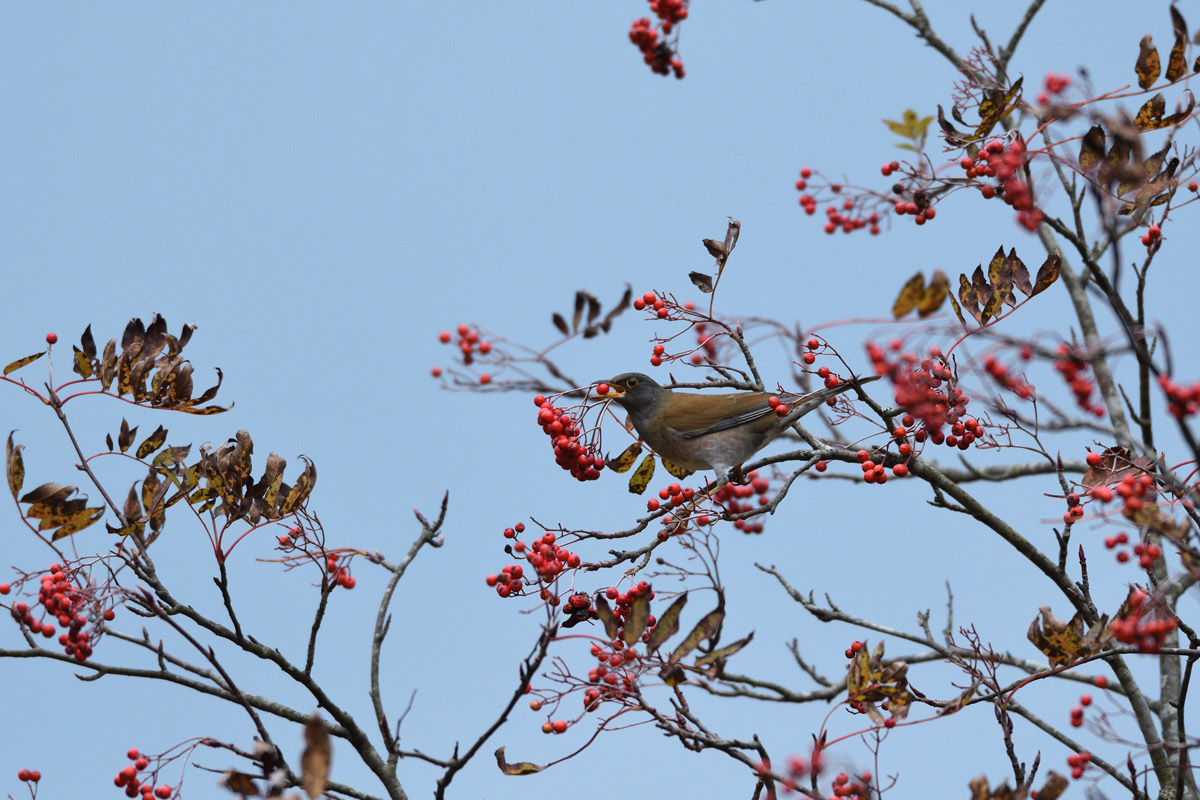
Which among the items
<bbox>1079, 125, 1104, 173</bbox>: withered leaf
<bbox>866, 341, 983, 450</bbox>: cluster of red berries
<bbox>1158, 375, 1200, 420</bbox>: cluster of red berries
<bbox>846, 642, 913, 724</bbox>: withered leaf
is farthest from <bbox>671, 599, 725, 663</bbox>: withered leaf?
<bbox>1079, 125, 1104, 173</bbox>: withered leaf

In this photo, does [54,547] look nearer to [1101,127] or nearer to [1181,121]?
[1101,127]

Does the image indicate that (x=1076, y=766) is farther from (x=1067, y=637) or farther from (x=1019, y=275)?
(x=1019, y=275)

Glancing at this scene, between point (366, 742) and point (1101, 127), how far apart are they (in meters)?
3.74

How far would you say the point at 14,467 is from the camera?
4176mm

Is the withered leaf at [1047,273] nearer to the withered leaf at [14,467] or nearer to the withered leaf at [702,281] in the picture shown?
the withered leaf at [702,281]

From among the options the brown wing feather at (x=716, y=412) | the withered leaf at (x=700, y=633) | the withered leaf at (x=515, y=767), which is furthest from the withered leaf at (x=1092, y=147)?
the withered leaf at (x=515, y=767)

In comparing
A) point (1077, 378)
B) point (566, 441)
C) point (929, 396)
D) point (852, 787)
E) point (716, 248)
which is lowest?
point (852, 787)

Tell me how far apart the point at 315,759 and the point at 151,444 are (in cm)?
244

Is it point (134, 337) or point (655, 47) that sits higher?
point (655, 47)

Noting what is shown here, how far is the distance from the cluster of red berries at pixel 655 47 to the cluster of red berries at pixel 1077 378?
15.1 feet

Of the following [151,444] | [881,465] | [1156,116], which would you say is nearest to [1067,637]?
[881,465]

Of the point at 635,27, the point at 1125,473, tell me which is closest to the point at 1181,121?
the point at 1125,473

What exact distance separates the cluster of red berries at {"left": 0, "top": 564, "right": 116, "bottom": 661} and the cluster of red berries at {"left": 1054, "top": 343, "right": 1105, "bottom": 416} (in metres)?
3.46

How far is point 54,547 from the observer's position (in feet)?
13.9
